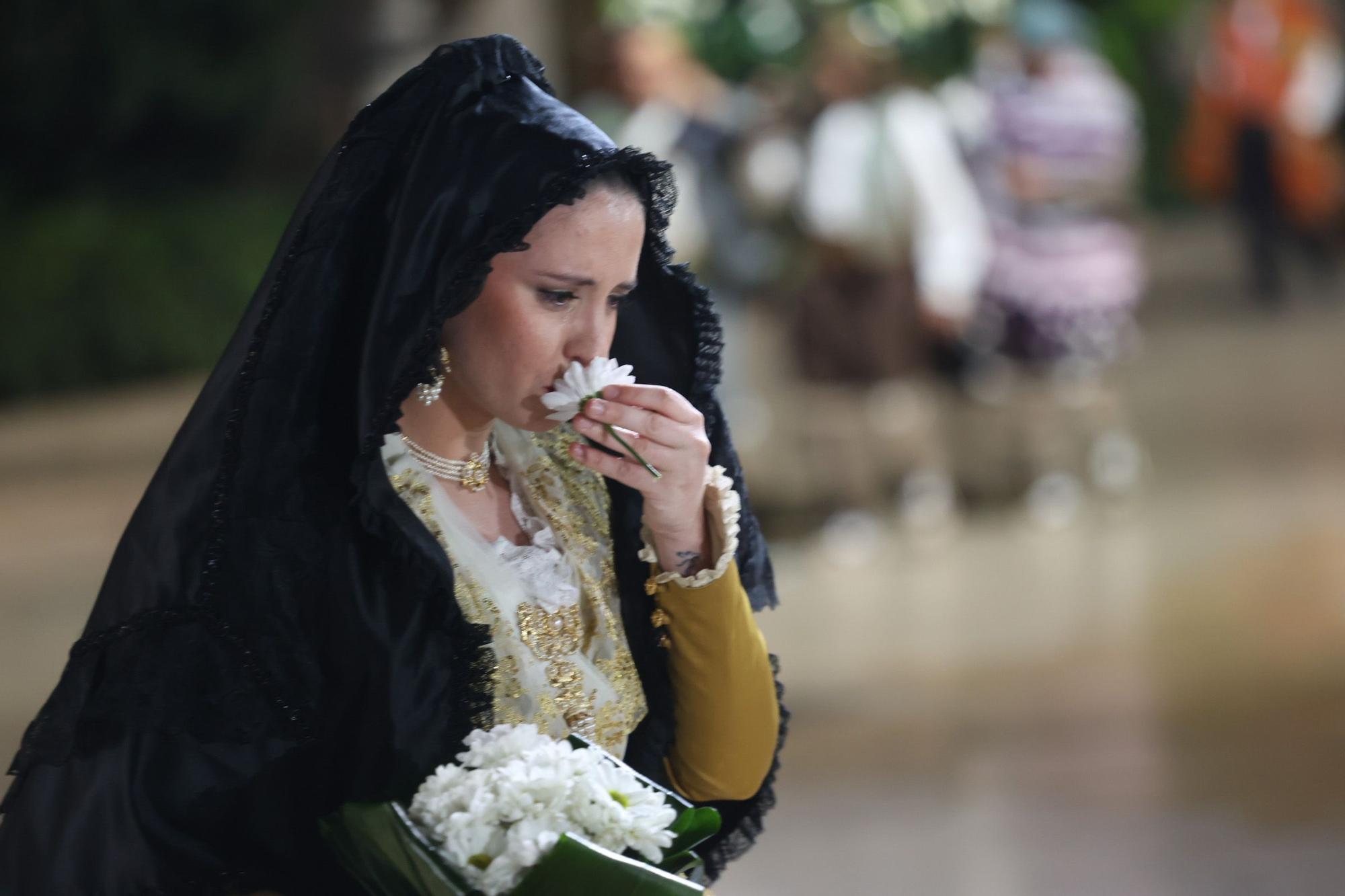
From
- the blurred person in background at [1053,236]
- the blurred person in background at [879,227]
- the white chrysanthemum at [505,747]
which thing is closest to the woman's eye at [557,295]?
the white chrysanthemum at [505,747]

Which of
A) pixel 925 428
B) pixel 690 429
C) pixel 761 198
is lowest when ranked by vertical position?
pixel 925 428

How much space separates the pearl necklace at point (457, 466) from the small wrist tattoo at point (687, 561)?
0.24m

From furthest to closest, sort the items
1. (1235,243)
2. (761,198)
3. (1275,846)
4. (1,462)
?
1. (1235,243)
2. (1,462)
3. (761,198)
4. (1275,846)

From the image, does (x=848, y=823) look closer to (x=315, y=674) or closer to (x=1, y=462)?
(x=315, y=674)

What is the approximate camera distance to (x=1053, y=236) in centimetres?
765

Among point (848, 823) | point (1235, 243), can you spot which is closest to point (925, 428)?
point (848, 823)

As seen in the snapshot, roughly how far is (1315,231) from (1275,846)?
38.0ft

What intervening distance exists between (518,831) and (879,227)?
5909 mm

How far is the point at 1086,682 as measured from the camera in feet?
18.1

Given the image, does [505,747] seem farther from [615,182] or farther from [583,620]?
[615,182]

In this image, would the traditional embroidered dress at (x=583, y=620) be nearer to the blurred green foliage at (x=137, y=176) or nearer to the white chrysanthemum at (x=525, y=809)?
the white chrysanthemum at (x=525, y=809)

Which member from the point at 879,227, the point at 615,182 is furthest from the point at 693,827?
the point at 879,227

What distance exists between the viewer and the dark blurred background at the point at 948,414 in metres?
4.72

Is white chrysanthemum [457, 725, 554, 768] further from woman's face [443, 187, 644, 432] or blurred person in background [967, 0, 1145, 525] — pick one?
blurred person in background [967, 0, 1145, 525]
